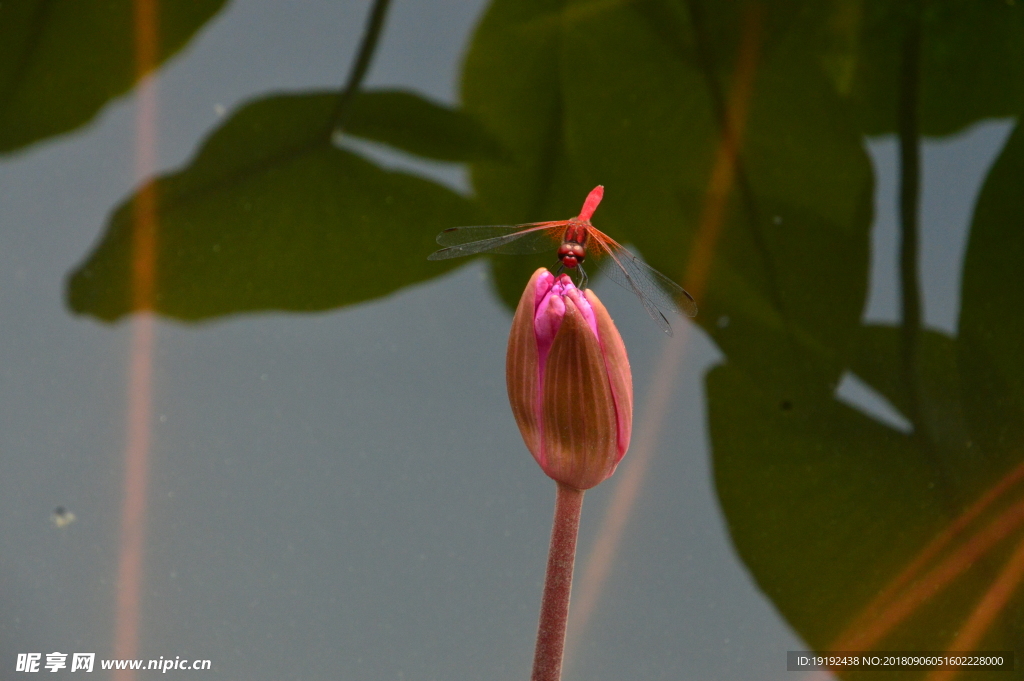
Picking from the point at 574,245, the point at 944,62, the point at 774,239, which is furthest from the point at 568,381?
the point at 944,62

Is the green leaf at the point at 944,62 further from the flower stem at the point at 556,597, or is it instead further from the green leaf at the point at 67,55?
the green leaf at the point at 67,55

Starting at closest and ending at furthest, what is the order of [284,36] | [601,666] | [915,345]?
[601,666] < [915,345] < [284,36]

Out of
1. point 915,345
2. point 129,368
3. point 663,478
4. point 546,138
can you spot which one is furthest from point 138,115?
point 915,345

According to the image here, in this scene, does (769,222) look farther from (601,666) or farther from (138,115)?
(138,115)

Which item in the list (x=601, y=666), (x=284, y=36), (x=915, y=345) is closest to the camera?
(x=601, y=666)

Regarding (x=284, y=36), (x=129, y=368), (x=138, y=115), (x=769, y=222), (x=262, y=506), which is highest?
(x=284, y=36)

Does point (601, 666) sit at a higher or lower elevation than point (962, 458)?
lower

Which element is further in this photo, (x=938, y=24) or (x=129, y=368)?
(x=938, y=24)
